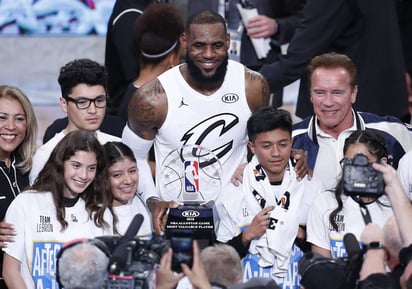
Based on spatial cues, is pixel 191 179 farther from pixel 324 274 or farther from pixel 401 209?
pixel 324 274

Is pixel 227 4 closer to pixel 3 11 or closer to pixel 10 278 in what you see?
pixel 10 278

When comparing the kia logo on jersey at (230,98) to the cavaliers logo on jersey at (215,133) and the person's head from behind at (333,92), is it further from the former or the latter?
the person's head from behind at (333,92)

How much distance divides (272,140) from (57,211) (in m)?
1.24

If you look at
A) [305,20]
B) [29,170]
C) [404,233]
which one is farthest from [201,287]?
[305,20]

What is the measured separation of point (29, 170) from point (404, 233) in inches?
91.6

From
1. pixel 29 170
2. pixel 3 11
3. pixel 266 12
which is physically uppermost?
pixel 3 11

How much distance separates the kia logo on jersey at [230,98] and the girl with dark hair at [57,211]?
903mm

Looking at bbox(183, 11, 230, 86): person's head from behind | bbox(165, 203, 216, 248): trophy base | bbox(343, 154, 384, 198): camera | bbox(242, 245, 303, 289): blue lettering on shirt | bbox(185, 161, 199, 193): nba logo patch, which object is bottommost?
bbox(242, 245, 303, 289): blue lettering on shirt

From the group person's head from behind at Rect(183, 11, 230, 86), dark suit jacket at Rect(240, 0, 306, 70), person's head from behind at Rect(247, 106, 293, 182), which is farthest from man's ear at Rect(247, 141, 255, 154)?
dark suit jacket at Rect(240, 0, 306, 70)

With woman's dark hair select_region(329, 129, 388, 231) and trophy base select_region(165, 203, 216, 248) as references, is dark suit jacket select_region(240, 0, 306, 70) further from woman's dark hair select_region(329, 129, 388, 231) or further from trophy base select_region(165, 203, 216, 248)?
trophy base select_region(165, 203, 216, 248)

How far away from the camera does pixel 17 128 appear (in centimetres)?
650

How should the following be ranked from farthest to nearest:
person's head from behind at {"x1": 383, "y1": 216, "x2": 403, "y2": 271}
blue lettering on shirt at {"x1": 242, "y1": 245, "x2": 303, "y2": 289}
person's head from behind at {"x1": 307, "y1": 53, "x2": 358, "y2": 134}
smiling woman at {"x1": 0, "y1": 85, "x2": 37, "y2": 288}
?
person's head from behind at {"x1": 307, "y1": 53, "x2": 358, "y2": 134}
smiling woman at {"x1": 0, "y1": 85, "x2": 37, "y2": 288}
blue lettering on shirt at {"x1": 242, "y1": 245, "x2": 303, "y2": 289}
person's head from behind at {"x1": 383, "y1": 216, "x2": 403, "y2": 271}

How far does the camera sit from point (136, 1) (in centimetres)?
862

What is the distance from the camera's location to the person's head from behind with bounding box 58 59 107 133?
6664mm
